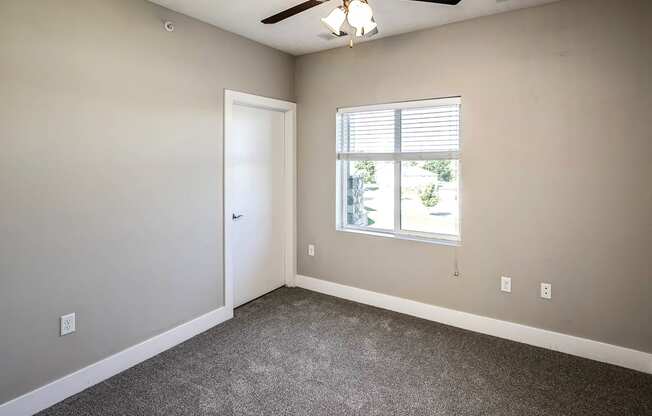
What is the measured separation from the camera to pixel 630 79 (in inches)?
96.5

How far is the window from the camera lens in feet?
10.5

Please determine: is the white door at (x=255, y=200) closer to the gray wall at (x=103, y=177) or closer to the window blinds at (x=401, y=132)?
the gray wall at (x=103, y=177)

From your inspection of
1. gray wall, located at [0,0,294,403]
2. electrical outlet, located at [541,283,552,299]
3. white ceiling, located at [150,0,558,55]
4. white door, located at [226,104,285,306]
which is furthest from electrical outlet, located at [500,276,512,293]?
gray wall, located at [0,0,294,403]

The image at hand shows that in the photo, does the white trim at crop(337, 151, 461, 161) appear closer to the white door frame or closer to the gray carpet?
the white door frame

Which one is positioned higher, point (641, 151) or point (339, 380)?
point (641, 151)

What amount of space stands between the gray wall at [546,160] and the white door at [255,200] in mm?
1134

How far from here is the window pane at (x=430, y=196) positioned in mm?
3223

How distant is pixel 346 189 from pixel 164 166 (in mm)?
1832

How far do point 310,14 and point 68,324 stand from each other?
2722 mm

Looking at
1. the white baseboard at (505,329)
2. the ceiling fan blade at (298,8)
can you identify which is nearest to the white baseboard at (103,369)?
the white baseboard at (505,329)

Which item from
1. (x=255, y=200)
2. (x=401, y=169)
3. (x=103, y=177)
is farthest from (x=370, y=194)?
(x=103, y=177)

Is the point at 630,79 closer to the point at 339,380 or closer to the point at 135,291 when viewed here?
the point at 339,380

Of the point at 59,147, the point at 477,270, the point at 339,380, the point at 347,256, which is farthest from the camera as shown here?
the point at 347,256

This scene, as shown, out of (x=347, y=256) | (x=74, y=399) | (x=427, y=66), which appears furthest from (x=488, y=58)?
(x=74, y=399)
